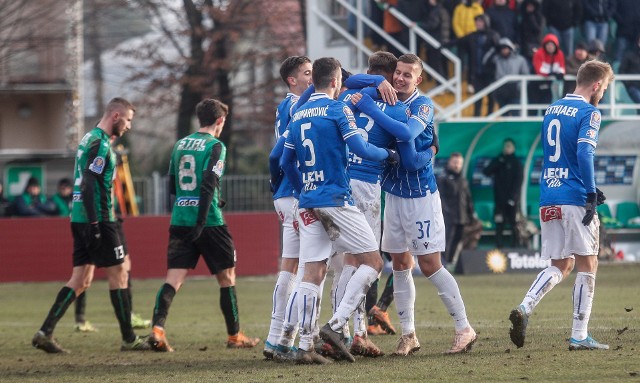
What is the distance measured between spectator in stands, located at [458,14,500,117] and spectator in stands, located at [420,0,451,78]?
1.40ft

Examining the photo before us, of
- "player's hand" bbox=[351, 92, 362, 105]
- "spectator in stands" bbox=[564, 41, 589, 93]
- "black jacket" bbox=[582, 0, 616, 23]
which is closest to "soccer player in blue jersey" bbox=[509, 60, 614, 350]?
"player's hand" bbox=[351, 92, 362, 105]

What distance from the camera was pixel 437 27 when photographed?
22.5m

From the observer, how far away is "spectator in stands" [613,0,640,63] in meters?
22.3

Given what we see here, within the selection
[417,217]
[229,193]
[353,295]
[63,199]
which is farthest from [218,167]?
[229,193]

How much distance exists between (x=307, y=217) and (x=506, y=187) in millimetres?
13956

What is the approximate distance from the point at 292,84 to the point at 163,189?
1649 cm

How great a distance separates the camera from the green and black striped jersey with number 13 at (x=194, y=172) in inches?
418

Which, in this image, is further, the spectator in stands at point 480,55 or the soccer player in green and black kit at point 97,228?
the spectator in stands at point 480,55

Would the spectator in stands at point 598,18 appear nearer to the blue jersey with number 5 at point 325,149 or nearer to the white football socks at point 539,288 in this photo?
the white football socks at point 539,288

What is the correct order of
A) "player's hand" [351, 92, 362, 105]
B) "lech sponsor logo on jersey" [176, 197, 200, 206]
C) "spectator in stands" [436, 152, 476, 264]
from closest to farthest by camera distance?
1. "player's hand" [351, 92, 362, 105]
2. "lech sponsor logo on jersey" [176, 197, 200, 206]
3. "spectator in stands" [436, 152, 476, 264]

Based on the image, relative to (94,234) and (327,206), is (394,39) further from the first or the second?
(327,206)

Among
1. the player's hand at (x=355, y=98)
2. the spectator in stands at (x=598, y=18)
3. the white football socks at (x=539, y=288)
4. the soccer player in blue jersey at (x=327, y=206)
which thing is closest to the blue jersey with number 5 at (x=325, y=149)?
the soccer player in blue jersey at (x=327, y=206)

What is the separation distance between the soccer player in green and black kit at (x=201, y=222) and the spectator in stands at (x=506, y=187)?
11954mm

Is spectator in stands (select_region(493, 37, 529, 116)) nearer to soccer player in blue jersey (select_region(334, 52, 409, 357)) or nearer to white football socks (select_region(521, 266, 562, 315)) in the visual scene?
white football socks (select_region(521, 266, 562, 315))
